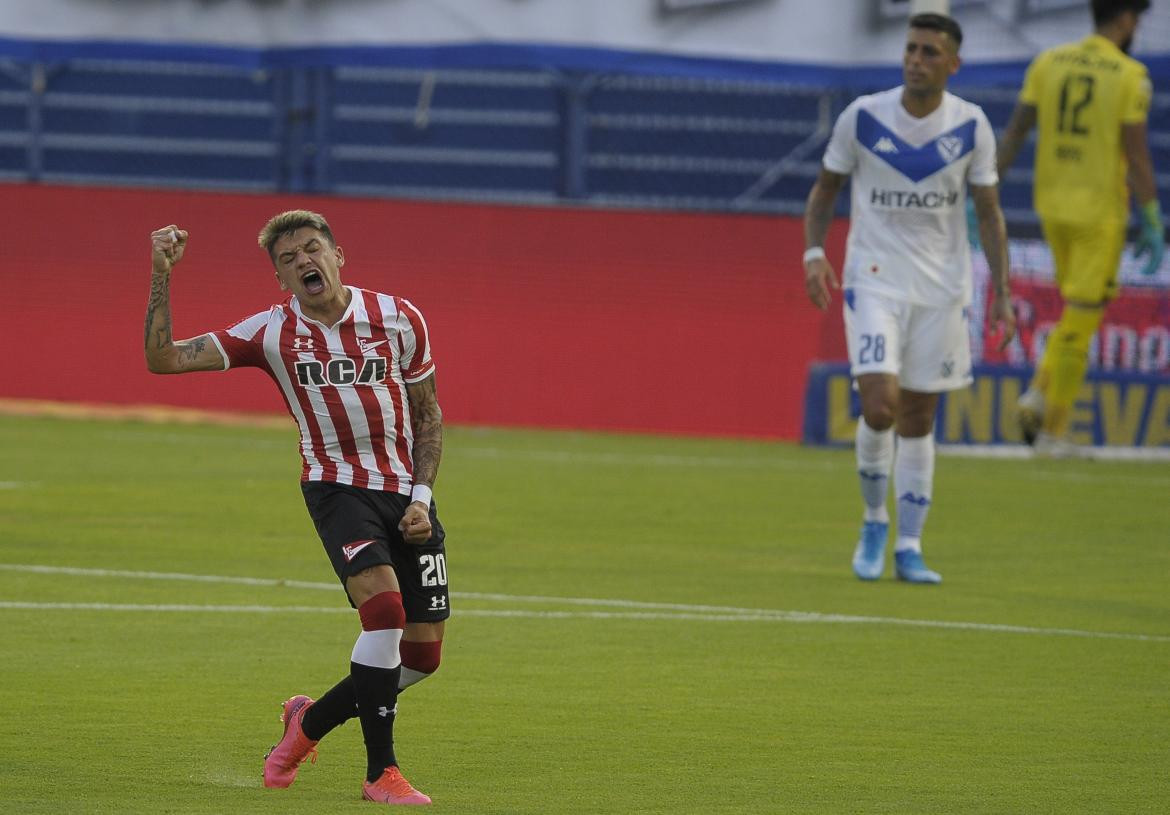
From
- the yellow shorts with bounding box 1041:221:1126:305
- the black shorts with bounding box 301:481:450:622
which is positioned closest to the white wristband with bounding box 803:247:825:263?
the yellow shorts with bounding box 1041:221:1126:305

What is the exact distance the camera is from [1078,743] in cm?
714

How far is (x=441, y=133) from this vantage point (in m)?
27.8

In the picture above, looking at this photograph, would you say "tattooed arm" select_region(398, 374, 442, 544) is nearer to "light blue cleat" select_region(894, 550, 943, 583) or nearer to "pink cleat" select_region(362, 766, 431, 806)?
"pink cleat" select_region(362, 766, 431, 806)

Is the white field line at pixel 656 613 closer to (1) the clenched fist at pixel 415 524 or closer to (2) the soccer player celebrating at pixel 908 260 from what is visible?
(2) the soccer player celebrating at pixel 908 260

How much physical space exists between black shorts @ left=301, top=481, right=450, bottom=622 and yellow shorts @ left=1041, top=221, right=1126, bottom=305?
24.6 ft

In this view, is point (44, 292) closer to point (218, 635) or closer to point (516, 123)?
point (516, 123)

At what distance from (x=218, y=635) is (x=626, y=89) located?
57.9 feet

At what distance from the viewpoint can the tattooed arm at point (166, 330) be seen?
20.8 ft

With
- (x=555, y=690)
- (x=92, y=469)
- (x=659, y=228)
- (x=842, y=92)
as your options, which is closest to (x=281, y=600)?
(x=555, y=690)

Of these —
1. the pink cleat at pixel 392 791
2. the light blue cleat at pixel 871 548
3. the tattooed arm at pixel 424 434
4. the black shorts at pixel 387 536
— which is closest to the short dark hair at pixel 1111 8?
the light blue cleat at pixel 871 548

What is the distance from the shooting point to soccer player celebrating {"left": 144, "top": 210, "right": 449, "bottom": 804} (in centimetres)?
632

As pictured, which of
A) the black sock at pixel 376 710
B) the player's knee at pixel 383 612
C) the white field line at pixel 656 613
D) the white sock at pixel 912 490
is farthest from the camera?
the white sock at pixel 912 490

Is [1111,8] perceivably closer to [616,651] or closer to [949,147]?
[949,147]

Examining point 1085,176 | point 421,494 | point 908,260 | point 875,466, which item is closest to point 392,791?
point 421,494
